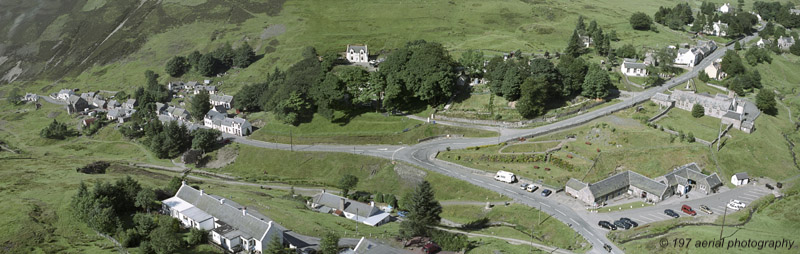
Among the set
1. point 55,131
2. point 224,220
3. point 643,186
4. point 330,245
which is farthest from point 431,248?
point 55,131

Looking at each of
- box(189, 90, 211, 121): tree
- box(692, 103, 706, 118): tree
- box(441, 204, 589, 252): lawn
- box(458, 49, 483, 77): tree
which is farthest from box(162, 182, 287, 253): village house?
box(692, 103, 706, 118): tree

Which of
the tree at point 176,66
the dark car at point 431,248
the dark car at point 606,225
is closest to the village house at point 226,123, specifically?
the tree at point 176,66

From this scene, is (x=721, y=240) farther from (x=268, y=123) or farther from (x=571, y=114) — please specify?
(x=268, y=123)

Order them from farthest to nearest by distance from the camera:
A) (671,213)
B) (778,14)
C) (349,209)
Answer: (778,14) → (349,209) → (671,213)

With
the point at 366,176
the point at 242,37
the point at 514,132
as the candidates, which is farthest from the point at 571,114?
the point at 242,37

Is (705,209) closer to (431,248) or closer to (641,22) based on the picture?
(431,248)

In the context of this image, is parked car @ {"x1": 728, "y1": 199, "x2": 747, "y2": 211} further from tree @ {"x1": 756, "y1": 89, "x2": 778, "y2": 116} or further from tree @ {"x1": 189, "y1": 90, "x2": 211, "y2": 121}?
tree @ {"x1": 189, "y1": 90, "x2": 211, "y2": 121}
